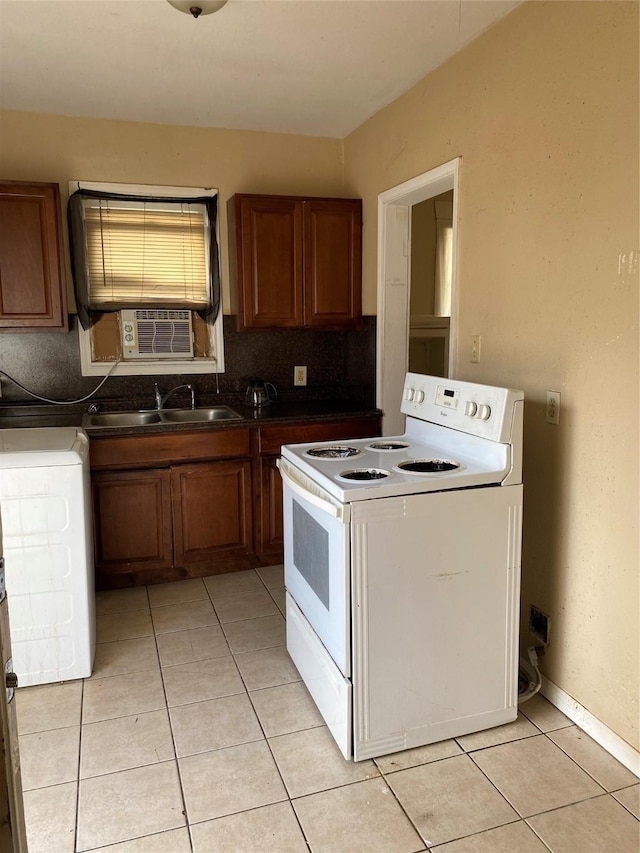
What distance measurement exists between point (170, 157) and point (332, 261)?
44.3 inches

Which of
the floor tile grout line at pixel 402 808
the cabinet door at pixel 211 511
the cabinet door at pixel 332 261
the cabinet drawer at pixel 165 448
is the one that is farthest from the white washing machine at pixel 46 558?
the cabinet door at pixel 332 261

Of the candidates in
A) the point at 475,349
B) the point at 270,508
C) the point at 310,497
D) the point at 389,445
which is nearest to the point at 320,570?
the point at 310,497

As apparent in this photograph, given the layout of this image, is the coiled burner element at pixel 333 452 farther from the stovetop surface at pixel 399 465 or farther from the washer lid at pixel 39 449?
the washer lid at pixel 39 449

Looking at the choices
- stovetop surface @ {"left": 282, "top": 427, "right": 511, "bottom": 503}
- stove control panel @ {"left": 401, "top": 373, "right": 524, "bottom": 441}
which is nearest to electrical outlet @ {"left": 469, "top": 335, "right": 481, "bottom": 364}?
stove control panel @ {"left": 401, "top": 373, "right": 524, "bottom": 441}

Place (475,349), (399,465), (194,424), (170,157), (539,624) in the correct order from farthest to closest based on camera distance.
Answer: (170,157)
(194,424)
(475,349)
(539,624)
(399,465)

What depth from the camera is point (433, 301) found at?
4.68 meters

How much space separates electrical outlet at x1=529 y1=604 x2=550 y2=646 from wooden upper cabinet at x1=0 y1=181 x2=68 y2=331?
8.82 feet

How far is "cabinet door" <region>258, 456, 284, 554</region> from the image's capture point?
3.53 meters

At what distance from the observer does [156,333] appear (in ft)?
12.6

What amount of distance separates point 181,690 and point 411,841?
109 cm

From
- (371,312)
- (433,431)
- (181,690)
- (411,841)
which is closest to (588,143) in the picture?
(433,431)

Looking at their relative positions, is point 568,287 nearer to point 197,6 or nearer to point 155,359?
point 197,6

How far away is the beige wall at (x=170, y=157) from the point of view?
3457 millimetres

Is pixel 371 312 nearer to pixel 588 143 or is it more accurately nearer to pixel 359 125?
pixel 359 125
